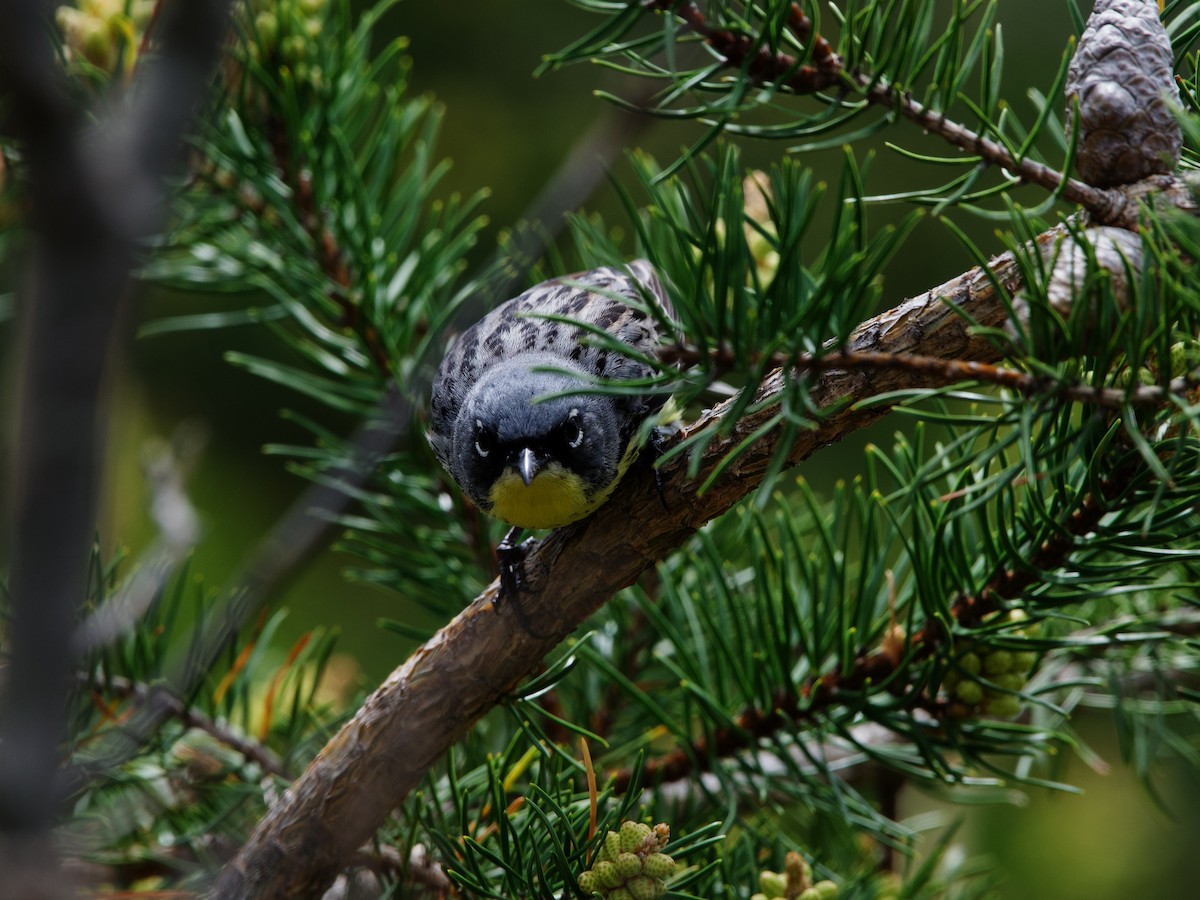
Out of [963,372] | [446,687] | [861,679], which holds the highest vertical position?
[963,372]

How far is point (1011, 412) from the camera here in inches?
30.4

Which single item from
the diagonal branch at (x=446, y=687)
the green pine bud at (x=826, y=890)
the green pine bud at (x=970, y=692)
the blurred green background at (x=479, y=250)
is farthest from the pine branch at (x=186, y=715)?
the blurred green background at (x=479, y=250)

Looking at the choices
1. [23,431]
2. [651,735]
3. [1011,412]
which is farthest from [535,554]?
[23,431]

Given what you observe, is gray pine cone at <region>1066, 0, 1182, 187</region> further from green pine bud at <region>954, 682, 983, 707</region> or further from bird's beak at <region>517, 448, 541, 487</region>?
bird's beak at <region>517, 448, 541, 487</region>

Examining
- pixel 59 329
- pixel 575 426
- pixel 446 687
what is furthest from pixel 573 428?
pixel 59 329

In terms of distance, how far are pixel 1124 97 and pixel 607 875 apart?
73cm

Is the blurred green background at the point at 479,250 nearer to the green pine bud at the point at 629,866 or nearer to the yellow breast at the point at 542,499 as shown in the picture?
the yellow breast at the point at 542,499

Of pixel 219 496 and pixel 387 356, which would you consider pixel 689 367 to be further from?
pixel 219 496

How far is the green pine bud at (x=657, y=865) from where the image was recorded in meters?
0.90

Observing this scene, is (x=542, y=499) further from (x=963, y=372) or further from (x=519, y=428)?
(x=963, y=372)

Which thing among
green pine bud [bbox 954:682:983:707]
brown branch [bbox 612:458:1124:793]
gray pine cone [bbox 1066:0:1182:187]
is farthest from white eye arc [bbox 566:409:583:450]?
gray pine cone [bbox 1066:0:1182:187]

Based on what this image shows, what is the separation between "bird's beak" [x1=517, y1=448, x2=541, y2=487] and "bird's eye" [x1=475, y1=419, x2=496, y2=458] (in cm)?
4

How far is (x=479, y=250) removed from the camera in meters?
3.20

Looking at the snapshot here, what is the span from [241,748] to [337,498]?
1.10ft
